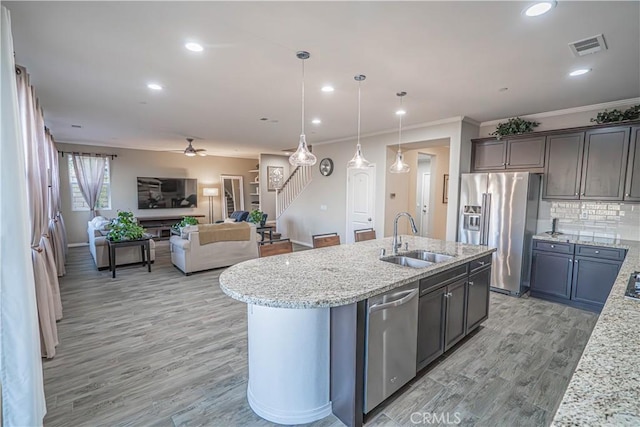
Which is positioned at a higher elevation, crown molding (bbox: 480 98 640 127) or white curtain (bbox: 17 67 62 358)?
crown molding (bbox: 480 98 640 127)

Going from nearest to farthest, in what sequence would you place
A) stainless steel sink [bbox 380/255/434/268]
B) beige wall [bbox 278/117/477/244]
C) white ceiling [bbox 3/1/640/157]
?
white ceiling [bbox 3/1/640/157]
stainless steel sink [bbox 380/255/434/268]
beige wall [bbox 278/117/477/244]

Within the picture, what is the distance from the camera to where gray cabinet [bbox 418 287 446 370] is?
7.80 feet

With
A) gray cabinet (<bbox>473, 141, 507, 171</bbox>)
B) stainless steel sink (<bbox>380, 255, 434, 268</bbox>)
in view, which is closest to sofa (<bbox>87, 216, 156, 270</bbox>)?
stainless steel sink (<bbox>380, 255, 434, 268</bbox>)

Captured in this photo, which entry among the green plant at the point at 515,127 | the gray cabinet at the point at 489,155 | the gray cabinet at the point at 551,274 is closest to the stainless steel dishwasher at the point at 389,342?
the gray cabinet at the point at 551,274

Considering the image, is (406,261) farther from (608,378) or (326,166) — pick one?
(326,166)

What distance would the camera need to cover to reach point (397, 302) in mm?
2055

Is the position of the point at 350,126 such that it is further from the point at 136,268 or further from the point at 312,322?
the point at 136,268

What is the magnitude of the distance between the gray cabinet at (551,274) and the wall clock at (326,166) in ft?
14.6

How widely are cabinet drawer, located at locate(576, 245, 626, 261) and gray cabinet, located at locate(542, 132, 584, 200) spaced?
0.76 metres

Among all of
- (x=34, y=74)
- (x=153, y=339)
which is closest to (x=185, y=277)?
(x=153, y=339)

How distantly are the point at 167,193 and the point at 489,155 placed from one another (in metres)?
8.79

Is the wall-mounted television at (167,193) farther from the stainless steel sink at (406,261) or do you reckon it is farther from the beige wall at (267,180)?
the stainless steel sink at (406,261)

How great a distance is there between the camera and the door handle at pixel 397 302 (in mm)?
1933

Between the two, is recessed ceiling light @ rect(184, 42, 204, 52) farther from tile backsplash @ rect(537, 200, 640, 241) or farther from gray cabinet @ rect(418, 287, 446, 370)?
tile backsplash @ rect(537, 200, 640, 241)
